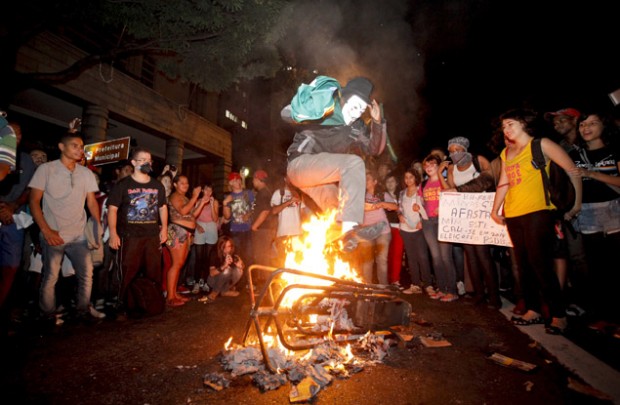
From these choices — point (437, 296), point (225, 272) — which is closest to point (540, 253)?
point (437, 296)

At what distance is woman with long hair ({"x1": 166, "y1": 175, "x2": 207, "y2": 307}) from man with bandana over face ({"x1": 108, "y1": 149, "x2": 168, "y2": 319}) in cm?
55

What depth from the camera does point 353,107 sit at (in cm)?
368

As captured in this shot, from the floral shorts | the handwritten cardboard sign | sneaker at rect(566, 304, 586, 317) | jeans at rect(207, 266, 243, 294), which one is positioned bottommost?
sneaker at rect(566, 304, 586, 317)

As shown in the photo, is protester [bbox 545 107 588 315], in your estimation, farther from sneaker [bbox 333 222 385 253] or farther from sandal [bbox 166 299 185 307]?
sandal [bbox 166 299 185 307]

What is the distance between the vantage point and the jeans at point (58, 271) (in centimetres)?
404

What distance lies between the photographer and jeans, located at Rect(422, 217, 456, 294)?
18.0 ft

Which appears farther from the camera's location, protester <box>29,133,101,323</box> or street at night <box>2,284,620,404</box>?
protester <box>29,133,101,323</box>

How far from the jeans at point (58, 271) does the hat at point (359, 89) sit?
14.6 ft

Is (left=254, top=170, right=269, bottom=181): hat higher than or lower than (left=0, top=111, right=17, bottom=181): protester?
higher

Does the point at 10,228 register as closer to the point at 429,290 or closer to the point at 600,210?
the point at 429,290

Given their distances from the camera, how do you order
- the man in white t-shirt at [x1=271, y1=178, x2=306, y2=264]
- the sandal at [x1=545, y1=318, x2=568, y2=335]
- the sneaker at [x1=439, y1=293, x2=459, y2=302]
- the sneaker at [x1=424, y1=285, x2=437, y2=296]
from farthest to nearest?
the man in white t-shirt at [x1=271, y1=178, x2=306, y2=264]
the sneaker at [x1=424, y1=285, x2=437, y2=296]
the sneaker at [x1=439, y1=293, x2=459, y2=302]
the sandal at [x1=545, y1=318, x2=568, y2=335]

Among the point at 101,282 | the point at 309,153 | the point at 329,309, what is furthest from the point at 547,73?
the point at 101,282

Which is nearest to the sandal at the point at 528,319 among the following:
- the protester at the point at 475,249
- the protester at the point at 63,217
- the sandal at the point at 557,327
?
the sandal at the point at 557,327

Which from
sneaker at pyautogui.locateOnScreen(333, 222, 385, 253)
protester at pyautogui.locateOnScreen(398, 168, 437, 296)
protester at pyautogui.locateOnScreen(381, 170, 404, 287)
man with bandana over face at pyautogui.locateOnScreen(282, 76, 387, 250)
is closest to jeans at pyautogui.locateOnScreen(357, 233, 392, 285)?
protester at pyautogui.locateOnScreen(398, 168, 437, 296)
